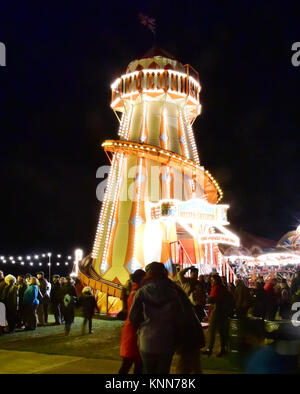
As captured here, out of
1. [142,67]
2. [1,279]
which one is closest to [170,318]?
[1,279]

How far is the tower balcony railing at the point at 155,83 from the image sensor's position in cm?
2394

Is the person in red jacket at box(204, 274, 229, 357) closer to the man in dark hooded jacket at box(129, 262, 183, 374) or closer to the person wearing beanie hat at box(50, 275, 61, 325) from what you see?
the man in dark hooded jacket at box(129, 262, 183, 374)

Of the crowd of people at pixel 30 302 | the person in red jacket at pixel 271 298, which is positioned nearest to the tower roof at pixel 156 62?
the person in red jacket at pixel 271 298

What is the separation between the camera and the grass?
28.0 feet

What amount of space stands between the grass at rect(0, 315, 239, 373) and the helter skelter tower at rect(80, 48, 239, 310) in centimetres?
677

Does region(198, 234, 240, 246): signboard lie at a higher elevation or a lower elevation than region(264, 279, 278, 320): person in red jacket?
higher

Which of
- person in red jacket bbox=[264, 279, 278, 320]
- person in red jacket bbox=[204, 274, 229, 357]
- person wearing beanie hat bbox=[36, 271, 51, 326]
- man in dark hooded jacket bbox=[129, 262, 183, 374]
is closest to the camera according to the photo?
man in dark hooded jacket bbox=[129, 262, 183, 374]

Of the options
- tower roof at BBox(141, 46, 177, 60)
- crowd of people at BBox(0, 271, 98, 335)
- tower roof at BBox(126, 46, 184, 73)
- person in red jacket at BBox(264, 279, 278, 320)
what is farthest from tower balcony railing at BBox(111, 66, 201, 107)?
crowd of people at BBox(0, 271, 98, 335)

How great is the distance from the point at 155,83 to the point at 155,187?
6277 millimetres

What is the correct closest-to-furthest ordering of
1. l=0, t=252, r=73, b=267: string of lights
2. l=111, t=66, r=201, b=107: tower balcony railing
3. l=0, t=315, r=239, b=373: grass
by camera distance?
l=0, t=315, r=239, b=373: grass, l=111, t=66, r=201, b=107: tower balcony railing, l=0, t=252, r=73, b=267: string of lights

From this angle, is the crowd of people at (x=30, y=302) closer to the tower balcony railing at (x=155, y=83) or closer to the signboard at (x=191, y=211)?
the signboard at (x=191, y=211)

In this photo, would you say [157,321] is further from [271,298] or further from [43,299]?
[43,299]

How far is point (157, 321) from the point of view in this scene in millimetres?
4680
